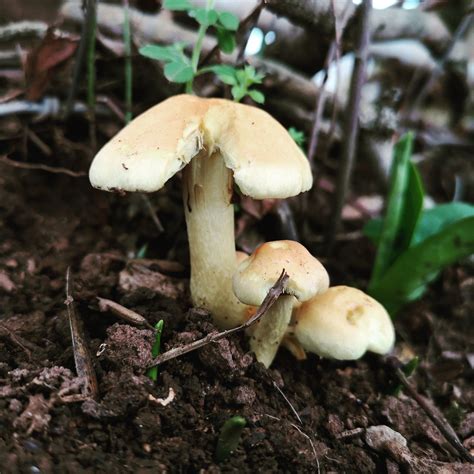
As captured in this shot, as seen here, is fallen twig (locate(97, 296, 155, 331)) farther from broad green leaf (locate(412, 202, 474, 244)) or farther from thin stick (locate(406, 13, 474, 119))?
thin stick (locate(406, 13, 474, 119))

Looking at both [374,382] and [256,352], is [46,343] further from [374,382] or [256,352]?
[374,382]

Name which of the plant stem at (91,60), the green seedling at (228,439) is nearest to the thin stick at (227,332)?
the green seedling at (228,439)

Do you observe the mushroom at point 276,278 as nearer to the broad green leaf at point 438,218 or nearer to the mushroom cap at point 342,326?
the mushroom cap at point 342,326

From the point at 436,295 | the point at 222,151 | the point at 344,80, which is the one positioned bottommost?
the point at 436,295

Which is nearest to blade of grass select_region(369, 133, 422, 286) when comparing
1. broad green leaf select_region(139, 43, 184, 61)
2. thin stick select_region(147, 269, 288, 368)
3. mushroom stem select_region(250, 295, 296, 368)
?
mushroom stem select_region(250, 295, 296, 368)

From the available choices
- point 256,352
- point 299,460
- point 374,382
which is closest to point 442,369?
point 374,382

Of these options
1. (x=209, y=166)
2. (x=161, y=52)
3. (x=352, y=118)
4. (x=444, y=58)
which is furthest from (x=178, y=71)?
(x=444, y=58)
